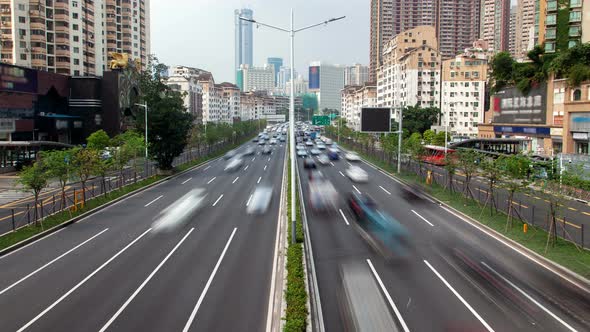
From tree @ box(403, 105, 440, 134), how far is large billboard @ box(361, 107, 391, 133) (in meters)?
46.0

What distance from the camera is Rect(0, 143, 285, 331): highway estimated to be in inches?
544

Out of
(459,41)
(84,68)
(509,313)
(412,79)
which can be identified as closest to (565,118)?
(509,313)

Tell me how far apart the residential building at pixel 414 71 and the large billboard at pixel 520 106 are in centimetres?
3339

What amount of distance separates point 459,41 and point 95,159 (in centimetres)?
16508

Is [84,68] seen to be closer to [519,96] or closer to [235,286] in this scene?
[519,96]

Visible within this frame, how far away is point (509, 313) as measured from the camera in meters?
14.2

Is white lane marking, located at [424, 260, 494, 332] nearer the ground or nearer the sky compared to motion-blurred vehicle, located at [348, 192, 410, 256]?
nearer the ground

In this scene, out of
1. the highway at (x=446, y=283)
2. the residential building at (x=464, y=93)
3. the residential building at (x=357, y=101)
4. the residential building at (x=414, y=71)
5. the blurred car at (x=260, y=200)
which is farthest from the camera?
the residential building at (x=357, y=101)

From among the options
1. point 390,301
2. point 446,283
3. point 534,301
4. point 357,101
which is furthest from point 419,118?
point 390,301

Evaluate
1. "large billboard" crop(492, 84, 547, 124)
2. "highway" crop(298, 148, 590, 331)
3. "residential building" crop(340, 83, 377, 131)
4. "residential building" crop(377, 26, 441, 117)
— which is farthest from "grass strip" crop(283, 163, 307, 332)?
"residential building" crop(340, 83, 377, 131)

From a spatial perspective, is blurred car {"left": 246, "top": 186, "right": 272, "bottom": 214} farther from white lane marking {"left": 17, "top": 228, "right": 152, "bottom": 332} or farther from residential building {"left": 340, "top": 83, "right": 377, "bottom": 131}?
residential building {"left": 340, "top": 83, "right": 377, "bottom": 131}

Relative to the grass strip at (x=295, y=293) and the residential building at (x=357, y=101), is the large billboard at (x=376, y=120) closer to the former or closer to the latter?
the grass strip at (x=295, y=293)

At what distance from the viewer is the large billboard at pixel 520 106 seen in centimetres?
5891

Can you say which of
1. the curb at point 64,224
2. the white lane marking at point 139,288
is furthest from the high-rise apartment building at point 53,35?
the white lane marking at point 139,288
